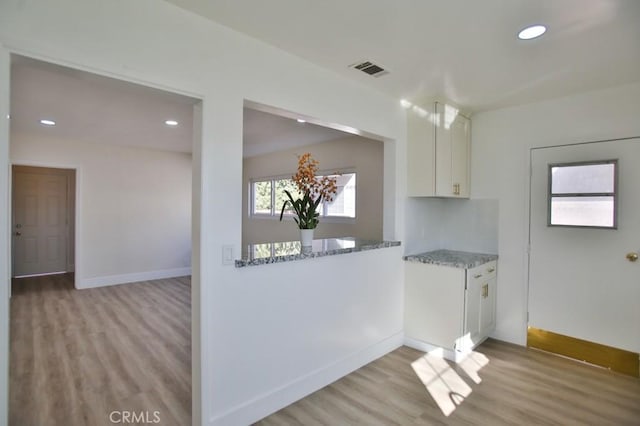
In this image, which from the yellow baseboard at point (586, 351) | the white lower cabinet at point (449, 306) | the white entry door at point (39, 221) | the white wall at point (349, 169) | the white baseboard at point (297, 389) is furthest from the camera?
the white entry door at point (39, 221)

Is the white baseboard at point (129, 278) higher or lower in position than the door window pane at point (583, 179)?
lower

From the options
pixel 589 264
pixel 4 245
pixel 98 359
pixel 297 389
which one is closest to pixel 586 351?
pixel 589 264

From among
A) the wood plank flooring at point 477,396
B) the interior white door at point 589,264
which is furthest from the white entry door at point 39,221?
the interior white door at point 589,264

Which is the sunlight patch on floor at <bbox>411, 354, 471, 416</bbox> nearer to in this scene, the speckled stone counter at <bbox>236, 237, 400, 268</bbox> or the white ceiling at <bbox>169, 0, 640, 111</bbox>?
the speckled stone counter at <bbox>236, 237, 400, 268</bbox>

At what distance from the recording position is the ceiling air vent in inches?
99.2

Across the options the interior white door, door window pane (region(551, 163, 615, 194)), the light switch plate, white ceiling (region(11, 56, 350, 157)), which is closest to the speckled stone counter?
the light switch plate

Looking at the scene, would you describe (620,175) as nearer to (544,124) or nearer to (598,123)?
(598,123)

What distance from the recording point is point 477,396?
8.23ft

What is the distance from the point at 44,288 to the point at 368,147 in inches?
233

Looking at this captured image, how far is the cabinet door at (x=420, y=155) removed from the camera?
3303 mm

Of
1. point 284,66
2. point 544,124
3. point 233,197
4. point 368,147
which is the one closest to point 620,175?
point 544,124

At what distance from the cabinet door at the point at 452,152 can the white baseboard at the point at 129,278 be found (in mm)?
5462

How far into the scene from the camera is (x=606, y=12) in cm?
183

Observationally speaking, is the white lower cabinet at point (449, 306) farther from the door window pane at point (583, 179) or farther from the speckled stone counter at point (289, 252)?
the door window pane at point (583, 179)
